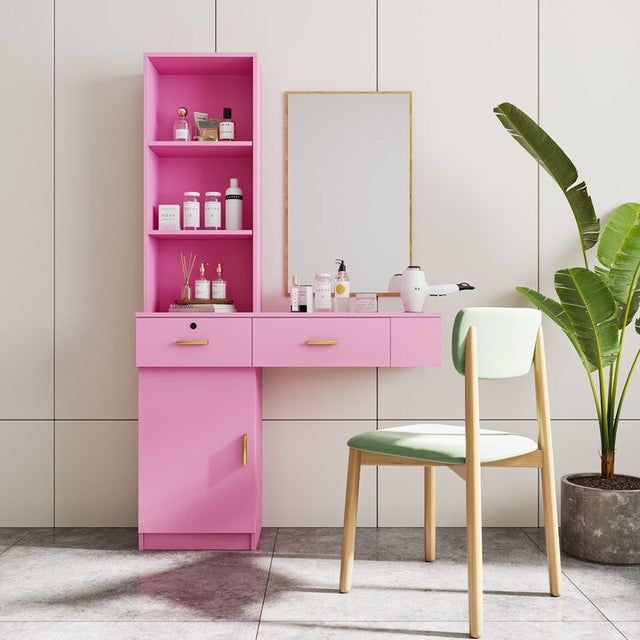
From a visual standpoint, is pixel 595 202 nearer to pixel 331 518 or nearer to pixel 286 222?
pixel 286 222

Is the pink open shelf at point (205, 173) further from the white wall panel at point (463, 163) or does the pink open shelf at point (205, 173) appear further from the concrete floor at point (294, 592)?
the concrete floor at point (294, 592)

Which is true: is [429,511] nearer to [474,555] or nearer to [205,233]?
[474,555]

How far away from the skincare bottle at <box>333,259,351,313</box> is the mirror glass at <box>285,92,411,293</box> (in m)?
0.10

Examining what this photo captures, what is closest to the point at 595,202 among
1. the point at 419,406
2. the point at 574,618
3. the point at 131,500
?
the point at 419,406

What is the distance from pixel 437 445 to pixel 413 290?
0.93m

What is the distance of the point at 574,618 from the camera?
2.15 meters

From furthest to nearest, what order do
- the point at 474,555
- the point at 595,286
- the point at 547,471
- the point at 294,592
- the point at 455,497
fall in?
1. the point at 455,497
2. the point at 595,286
3. the point at 294,592
4. the point at 547,471
5. the point at 474,555

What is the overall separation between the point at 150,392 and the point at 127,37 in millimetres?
1658

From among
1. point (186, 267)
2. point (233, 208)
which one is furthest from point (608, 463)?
point (186, 267)

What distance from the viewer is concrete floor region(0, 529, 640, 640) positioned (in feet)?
6.81

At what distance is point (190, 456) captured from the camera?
2809 millimetres

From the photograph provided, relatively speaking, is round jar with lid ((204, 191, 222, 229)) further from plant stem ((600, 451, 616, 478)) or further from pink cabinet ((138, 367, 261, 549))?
plant stem ((600, 451, 616, 478))

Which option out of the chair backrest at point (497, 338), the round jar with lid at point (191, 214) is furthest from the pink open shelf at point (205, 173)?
the chair backrest at point (497, 338)

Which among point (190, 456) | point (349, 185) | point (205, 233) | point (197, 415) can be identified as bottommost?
point (190, 456)
